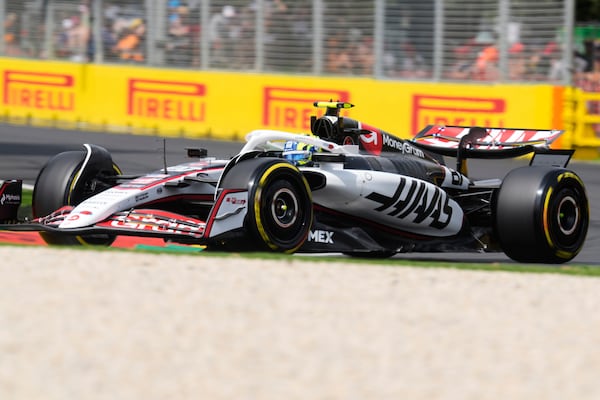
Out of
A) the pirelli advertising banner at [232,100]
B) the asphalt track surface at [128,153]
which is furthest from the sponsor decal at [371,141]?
the pirelli advertising banner at [232,100]

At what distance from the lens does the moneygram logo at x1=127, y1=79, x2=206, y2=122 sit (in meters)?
19.7

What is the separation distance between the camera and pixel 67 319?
6.03 m

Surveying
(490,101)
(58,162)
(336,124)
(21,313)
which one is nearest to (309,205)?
(336,124)

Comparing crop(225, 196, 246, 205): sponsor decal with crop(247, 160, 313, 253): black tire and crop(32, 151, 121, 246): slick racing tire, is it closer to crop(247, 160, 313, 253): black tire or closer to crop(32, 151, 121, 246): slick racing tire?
crop(247, 160, 313, 253): black tire

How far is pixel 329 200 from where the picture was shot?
9094 millimetres

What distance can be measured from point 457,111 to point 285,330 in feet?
39.0

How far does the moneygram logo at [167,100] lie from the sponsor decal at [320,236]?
10.7m

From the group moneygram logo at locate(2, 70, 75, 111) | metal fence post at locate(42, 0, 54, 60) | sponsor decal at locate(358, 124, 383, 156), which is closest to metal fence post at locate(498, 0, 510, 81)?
moneygram logo at locate(2, 70, 75, 111)

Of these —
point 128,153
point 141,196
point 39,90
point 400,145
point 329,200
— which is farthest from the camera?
point 39,90

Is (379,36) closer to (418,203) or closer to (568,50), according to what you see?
(568,50)

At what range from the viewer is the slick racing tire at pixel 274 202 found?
8.21m

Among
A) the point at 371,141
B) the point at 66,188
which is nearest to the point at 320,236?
the point at 371,141

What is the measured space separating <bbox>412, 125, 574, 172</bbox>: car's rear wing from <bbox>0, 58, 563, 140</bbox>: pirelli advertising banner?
626 cm

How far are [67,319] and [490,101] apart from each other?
12.0 metres
